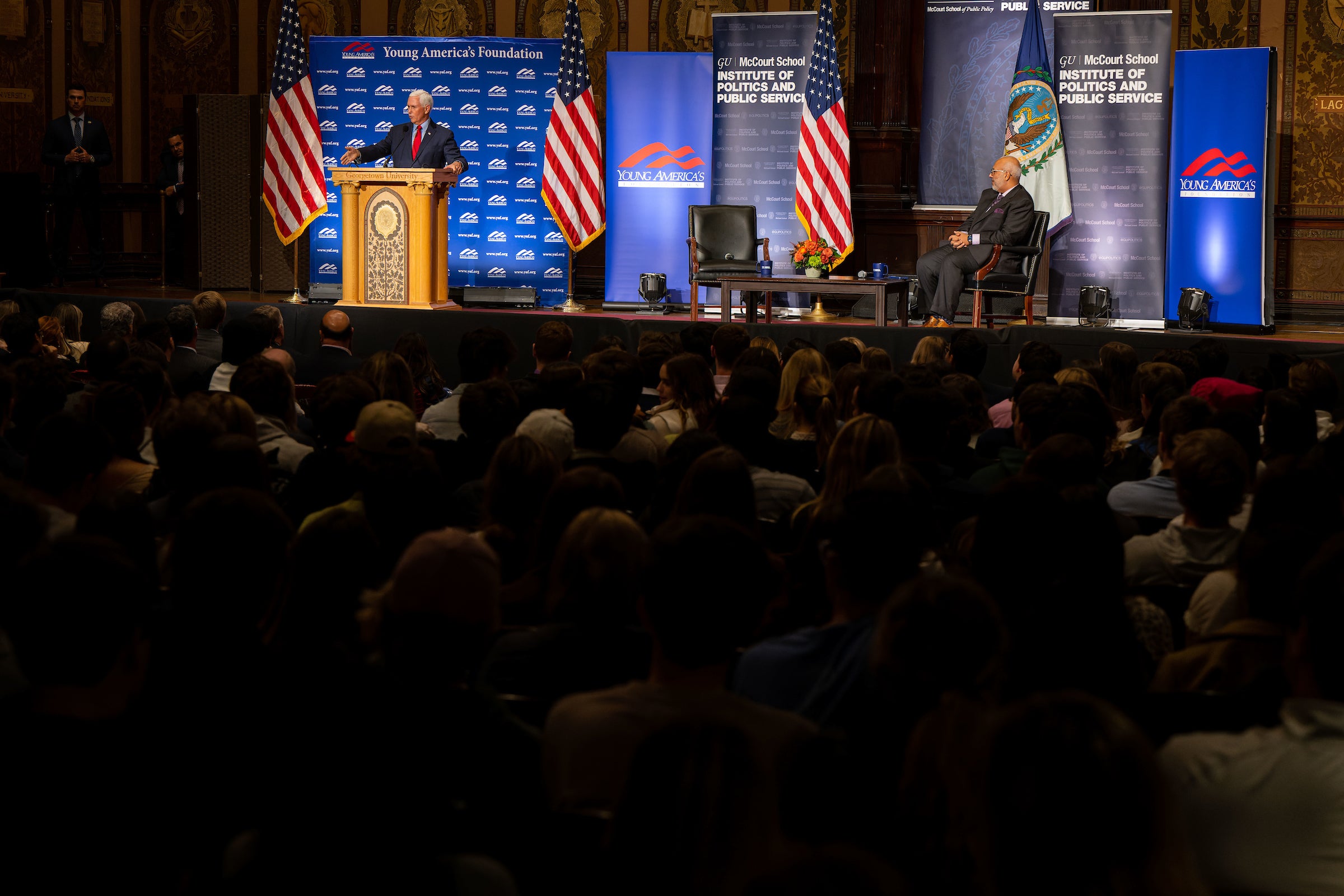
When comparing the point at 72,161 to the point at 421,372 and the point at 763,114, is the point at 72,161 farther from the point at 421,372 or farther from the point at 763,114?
the point at 421,372

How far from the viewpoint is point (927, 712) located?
1677mm

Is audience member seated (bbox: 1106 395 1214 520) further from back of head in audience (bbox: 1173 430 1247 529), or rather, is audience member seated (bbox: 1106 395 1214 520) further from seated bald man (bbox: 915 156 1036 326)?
seated bald man (bbox: 915 156 1036 326)

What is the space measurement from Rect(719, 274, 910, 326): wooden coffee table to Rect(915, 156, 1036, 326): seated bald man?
0.25 m

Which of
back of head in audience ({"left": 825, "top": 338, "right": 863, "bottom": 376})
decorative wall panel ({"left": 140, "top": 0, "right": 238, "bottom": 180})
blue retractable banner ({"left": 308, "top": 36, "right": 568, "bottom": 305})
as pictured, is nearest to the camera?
back of head in audience ({"left": 825, "top": 338, "right": 863, "bottom": 376})

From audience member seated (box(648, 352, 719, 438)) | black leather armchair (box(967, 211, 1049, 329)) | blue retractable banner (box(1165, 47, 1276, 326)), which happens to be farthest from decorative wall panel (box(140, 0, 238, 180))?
audience member seated (box(648, 352, 719, 438))

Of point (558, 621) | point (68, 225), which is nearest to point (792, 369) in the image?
point (558, 621)

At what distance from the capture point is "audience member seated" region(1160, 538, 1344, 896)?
5.37 feet

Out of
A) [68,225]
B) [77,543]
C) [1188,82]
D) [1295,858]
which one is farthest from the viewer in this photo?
[68,225]

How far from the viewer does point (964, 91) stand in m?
10.8

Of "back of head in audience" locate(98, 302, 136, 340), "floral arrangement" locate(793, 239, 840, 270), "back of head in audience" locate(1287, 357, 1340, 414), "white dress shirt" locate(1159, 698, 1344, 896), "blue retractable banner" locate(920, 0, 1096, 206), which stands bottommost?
"white dress shirt" locate(1159, 698, 1344, 896)

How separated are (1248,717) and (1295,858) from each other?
275mm

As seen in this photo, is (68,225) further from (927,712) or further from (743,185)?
(927,712)

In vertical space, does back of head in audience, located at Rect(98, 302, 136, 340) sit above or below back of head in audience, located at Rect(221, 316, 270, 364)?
above

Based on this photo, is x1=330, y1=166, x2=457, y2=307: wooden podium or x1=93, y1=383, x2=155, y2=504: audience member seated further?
x1=330, y1=166, x2=457, y2=307: wooden podium
